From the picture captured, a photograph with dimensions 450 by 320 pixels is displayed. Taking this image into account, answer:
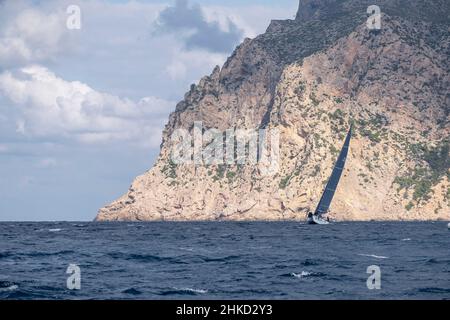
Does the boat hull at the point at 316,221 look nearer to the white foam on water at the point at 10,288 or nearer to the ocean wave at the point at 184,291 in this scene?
the ocean wave at the point at 184,291

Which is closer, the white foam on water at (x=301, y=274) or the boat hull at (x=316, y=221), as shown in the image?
the white foam on water at (x=301, y=274)

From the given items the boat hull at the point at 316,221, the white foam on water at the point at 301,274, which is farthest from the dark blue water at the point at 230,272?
the boat hull at the point at 316,221

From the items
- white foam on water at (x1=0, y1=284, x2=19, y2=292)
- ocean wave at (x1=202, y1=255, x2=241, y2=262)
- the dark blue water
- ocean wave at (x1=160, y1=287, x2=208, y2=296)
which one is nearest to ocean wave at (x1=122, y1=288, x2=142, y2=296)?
the dark blue water

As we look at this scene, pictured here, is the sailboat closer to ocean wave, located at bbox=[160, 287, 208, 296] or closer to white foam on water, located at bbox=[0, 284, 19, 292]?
ocean wave, located at bbox=[160, 287, 208, 296]

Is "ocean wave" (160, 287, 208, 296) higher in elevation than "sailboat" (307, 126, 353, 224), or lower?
lower

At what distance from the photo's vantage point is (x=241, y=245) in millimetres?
98250

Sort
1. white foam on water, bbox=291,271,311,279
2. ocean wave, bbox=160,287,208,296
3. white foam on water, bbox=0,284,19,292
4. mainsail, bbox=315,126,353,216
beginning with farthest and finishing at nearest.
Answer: mainsail, bbox=315,126,353,216
white foam on water, bbox=291,271,311,279
white foam on water, bbox=0,284,19,292
ocean wave, bbox=160,287,208,296

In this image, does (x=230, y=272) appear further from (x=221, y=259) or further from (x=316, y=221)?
(x=316, y=221)

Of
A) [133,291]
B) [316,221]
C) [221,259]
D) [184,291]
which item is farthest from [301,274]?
[316,221]

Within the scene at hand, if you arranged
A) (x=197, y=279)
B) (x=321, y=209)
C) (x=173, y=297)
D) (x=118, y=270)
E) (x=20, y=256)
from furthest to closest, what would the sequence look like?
(x=321, y=209) → (x=20, y=256) → (x=118, y=270) → (x=197, y=279) → (x=173, y=297)

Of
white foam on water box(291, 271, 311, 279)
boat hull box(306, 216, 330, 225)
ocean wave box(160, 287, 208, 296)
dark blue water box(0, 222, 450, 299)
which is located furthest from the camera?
boat hull box(306, 216, 330, 225)
